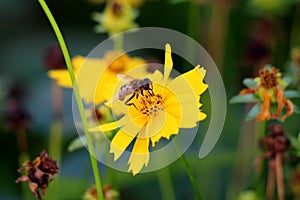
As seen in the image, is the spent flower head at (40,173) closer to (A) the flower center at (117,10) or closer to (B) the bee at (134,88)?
(B) the bee at (134,88)

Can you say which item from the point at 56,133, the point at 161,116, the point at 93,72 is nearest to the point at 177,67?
the point at 56,133

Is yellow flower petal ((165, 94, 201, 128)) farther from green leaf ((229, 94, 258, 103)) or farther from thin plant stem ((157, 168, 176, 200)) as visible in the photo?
thin plant stem ((157, 168, 176, 200))

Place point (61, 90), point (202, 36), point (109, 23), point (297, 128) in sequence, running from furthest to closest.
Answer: point (202, 36)
point (61, 90)
point (297, 128)
point (109, 23)

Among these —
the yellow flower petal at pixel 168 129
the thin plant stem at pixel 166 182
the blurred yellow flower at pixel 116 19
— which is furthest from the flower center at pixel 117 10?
the yellow flower petal at pixel 168 129

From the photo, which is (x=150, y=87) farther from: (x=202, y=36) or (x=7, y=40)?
(x=7, y=40)

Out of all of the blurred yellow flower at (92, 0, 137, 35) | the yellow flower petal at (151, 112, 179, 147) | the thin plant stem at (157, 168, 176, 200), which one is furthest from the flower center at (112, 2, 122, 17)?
the yellow flower petal at (151, 112, 179, 147)

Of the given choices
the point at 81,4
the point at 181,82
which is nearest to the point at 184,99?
the point at 181,82

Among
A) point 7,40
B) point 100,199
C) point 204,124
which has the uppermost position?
point 7,40

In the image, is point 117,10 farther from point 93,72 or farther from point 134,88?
point 134,88
